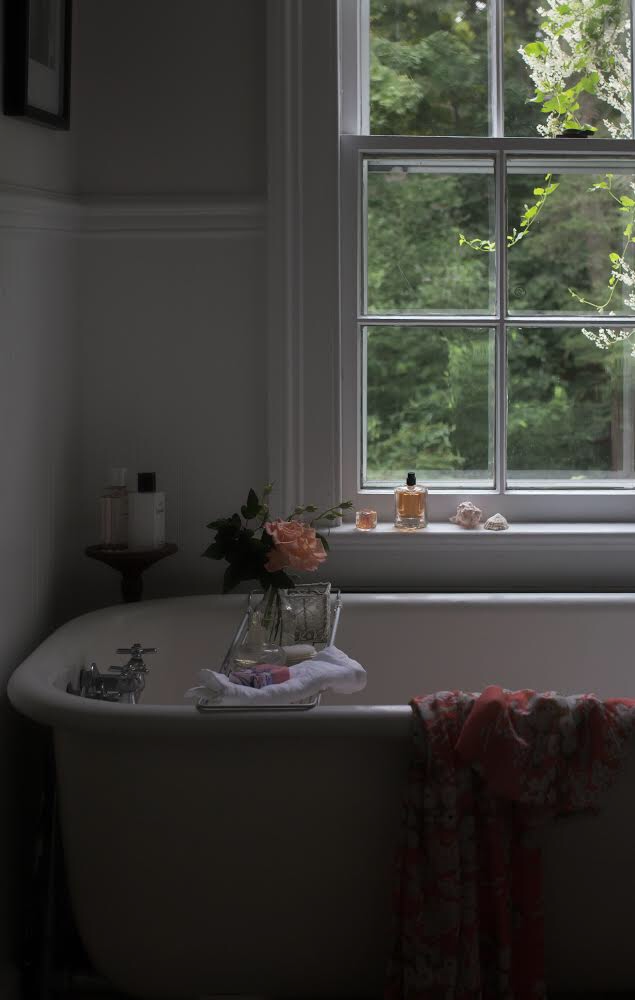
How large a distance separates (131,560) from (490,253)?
113cm

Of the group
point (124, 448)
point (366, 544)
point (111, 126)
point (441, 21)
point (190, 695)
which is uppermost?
point (441, 21)

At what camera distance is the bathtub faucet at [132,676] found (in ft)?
6.21

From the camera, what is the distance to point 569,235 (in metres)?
2.59

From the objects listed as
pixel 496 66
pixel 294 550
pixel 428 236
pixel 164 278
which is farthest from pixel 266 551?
pixel 496 66

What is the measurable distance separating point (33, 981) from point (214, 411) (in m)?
1.22

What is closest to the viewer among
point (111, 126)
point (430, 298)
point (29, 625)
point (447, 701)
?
point (447, 701)

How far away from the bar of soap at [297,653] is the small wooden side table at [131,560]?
14.7 inches

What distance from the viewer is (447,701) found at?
5.23ft

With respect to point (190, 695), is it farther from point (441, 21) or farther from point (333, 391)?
point (441, 21)

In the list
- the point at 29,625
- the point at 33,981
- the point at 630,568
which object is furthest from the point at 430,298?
the point at 33,981

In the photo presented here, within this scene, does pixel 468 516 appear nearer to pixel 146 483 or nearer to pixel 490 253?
pixel 490 253

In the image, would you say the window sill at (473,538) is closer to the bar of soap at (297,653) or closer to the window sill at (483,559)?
the window sill at (483,559)

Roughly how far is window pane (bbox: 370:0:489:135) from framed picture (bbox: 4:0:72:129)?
0.75m

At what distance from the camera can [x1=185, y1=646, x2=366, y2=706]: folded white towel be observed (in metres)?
1.69
